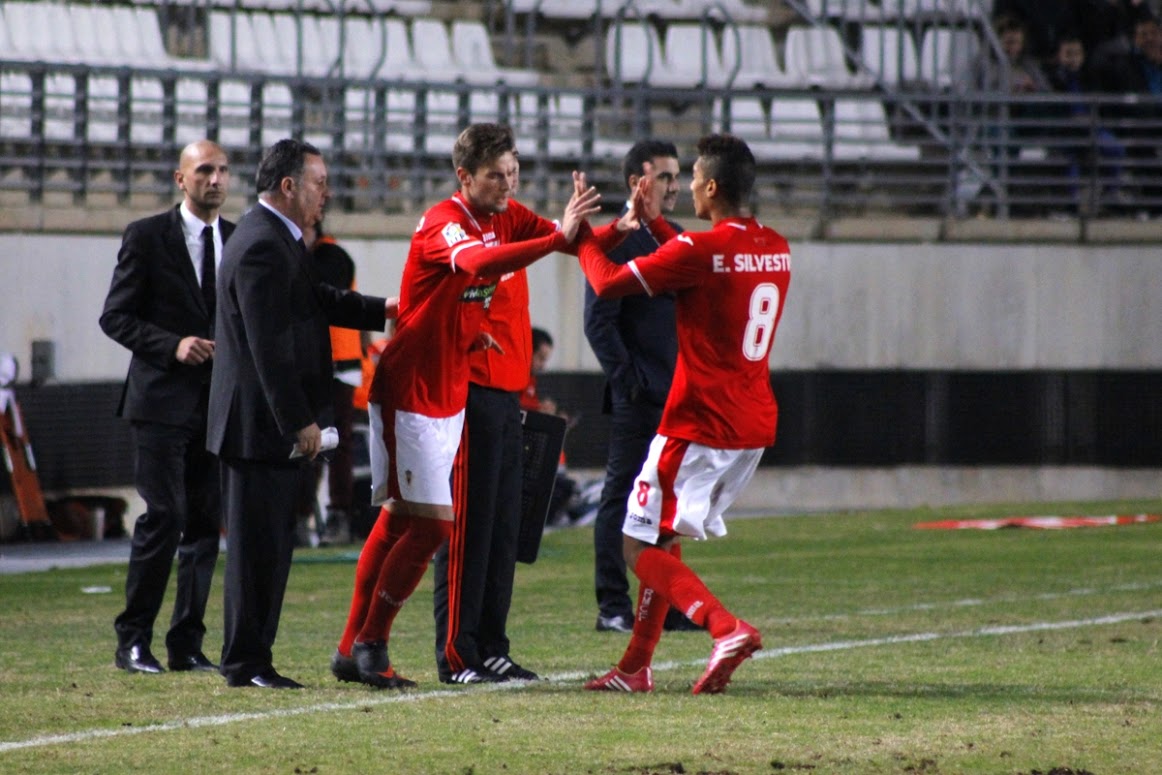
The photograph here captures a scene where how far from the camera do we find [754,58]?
22.3m

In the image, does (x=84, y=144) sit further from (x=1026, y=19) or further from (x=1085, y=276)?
(x=1026, y=19)

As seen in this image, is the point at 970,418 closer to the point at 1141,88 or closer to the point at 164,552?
the point at 1141,88

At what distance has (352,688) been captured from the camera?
7.72 metres

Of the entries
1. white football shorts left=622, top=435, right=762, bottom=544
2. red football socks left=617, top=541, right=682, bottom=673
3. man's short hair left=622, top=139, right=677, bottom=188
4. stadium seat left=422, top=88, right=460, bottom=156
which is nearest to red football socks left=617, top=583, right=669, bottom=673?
red football socks left=617, top=541, right=682, bottom=673

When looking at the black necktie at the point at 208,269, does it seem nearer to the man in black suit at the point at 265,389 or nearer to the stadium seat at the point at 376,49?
the man in black suit at the point at 265,389

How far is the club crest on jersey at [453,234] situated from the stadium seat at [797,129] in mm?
12027

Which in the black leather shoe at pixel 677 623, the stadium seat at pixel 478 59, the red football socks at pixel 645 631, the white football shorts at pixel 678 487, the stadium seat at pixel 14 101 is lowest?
the black leather shoe at pixel 677 623

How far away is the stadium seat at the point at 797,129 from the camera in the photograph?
64.1 ft

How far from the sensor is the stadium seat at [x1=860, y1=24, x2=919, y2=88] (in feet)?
73.6

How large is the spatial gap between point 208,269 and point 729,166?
7.48 feet

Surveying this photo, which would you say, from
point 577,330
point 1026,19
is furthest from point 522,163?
point 1026,19

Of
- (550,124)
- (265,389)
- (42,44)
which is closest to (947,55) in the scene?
(550,124)

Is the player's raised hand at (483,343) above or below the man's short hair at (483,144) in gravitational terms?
below

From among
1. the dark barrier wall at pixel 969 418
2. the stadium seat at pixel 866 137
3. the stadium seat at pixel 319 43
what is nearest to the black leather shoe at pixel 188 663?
the dark barrier wall at pixel 969 418
